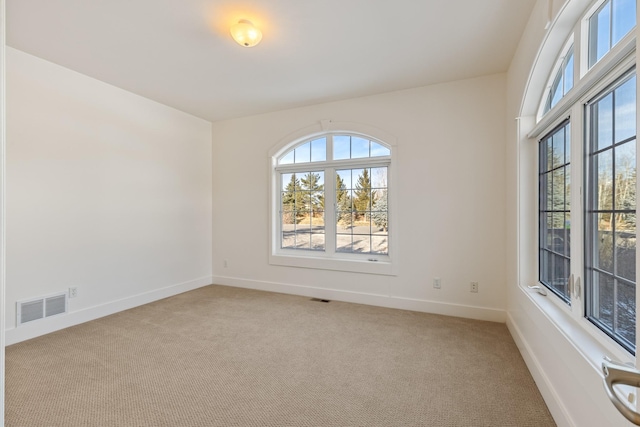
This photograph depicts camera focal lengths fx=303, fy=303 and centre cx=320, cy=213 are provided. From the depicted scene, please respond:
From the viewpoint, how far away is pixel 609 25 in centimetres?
154

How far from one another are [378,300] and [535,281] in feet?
5.87

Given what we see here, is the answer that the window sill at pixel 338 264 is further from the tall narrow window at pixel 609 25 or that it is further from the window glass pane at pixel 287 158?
the tall narrow window at pixel 609 25

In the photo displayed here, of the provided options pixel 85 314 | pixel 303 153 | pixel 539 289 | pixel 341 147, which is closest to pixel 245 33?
pixel 341 147

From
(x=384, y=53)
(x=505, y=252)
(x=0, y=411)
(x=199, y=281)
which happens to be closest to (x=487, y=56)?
(x=384, y=53)

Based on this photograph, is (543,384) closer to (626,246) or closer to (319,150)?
(626,246)

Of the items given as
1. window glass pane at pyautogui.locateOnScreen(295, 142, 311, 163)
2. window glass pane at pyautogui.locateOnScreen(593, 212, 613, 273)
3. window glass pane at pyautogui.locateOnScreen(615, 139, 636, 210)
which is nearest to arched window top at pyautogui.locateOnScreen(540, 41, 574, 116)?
window glass pane at pyautogui.locateOnScreen(615, 139, 636, 210)

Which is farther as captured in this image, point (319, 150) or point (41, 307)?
point (319, 150)

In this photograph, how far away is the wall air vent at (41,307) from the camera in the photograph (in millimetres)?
2889

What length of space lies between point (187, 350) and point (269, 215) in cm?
233

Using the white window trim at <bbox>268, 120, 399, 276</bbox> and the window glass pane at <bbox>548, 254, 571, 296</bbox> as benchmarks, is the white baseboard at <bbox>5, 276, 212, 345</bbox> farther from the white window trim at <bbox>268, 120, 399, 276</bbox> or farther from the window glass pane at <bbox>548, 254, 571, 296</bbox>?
the window glass pane at <bbox>548, 254, 571, 296</bbox>

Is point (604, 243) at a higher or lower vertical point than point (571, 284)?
higher

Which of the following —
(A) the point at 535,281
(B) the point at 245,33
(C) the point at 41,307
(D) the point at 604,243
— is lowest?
(C) the point at 41,307

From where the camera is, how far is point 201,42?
8.86 ft

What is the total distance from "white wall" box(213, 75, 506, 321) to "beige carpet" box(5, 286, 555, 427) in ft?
1.23
